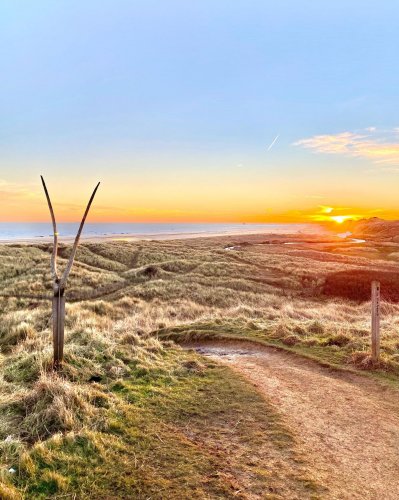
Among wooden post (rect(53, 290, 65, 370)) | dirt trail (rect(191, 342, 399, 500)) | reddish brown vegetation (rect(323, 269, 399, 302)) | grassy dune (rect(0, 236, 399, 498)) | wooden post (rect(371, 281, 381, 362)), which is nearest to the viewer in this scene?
grassy dune (rect(0, 236, 399, 498))

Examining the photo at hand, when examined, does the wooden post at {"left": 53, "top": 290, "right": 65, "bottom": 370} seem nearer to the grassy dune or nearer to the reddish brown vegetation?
the grassy dune

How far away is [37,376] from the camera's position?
9047mm

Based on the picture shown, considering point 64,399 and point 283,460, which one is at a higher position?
point 64,399

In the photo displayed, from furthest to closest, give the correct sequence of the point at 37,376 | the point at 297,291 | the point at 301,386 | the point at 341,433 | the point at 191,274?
the point at 191,274
the point at 297,291
the point at 301,386
the point at 37,376
the point at 341,433

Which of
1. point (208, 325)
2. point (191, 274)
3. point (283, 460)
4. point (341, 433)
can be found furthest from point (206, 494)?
point (191, 274)

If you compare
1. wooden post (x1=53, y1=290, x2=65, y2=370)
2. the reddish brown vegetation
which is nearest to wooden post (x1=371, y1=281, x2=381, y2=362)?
wooden post (x1=53, y1=290, x2=65, y2=370)

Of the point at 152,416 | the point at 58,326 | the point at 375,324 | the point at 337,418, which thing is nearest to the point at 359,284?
the point at 375,324

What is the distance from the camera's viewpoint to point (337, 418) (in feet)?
26.6

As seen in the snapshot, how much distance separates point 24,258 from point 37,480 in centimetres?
4603

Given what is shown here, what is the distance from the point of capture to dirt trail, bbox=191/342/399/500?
6000 mm

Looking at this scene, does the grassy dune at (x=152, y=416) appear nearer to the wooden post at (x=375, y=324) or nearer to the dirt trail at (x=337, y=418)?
the wooden post at (x=375, y=324)

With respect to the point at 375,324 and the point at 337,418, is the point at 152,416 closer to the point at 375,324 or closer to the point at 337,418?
the point at 337,418

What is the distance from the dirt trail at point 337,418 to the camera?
600cm

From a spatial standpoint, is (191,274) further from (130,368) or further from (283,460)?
(283,460)
